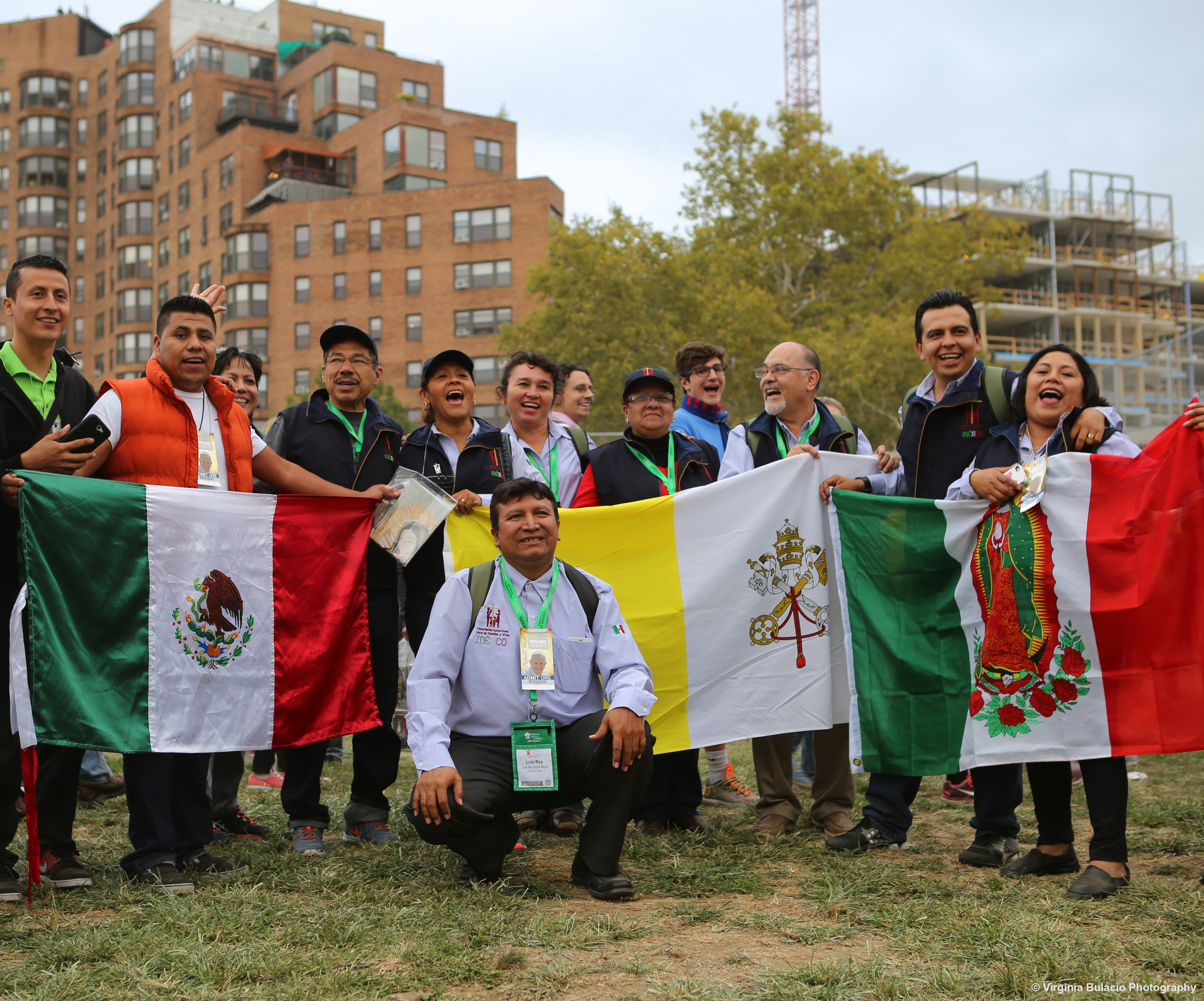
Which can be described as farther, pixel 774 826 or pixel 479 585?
pixel 774 826

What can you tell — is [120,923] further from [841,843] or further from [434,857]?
[841,843]

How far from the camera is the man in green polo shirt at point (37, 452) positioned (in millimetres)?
5047

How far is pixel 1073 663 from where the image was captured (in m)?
5.17

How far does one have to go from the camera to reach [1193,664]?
496 cm

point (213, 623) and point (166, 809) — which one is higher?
point (213, 623)

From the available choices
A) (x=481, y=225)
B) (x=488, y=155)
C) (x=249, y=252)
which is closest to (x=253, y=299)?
(x=249, y=252)

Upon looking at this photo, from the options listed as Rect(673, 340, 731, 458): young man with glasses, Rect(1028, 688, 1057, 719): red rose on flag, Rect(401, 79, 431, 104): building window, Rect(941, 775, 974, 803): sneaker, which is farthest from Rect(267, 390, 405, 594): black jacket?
Rect(401, 79, 431, 104): building window

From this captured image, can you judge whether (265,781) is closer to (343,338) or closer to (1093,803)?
(343,338)

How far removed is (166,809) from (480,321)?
5000cm

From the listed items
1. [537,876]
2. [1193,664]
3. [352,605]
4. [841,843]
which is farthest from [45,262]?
[1193,664]

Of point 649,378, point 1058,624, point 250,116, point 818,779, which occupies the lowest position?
point 818,779

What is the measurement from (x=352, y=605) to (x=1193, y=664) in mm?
3978

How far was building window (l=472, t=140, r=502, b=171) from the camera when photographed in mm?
59844

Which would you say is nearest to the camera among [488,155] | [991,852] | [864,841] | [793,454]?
[991,852]
